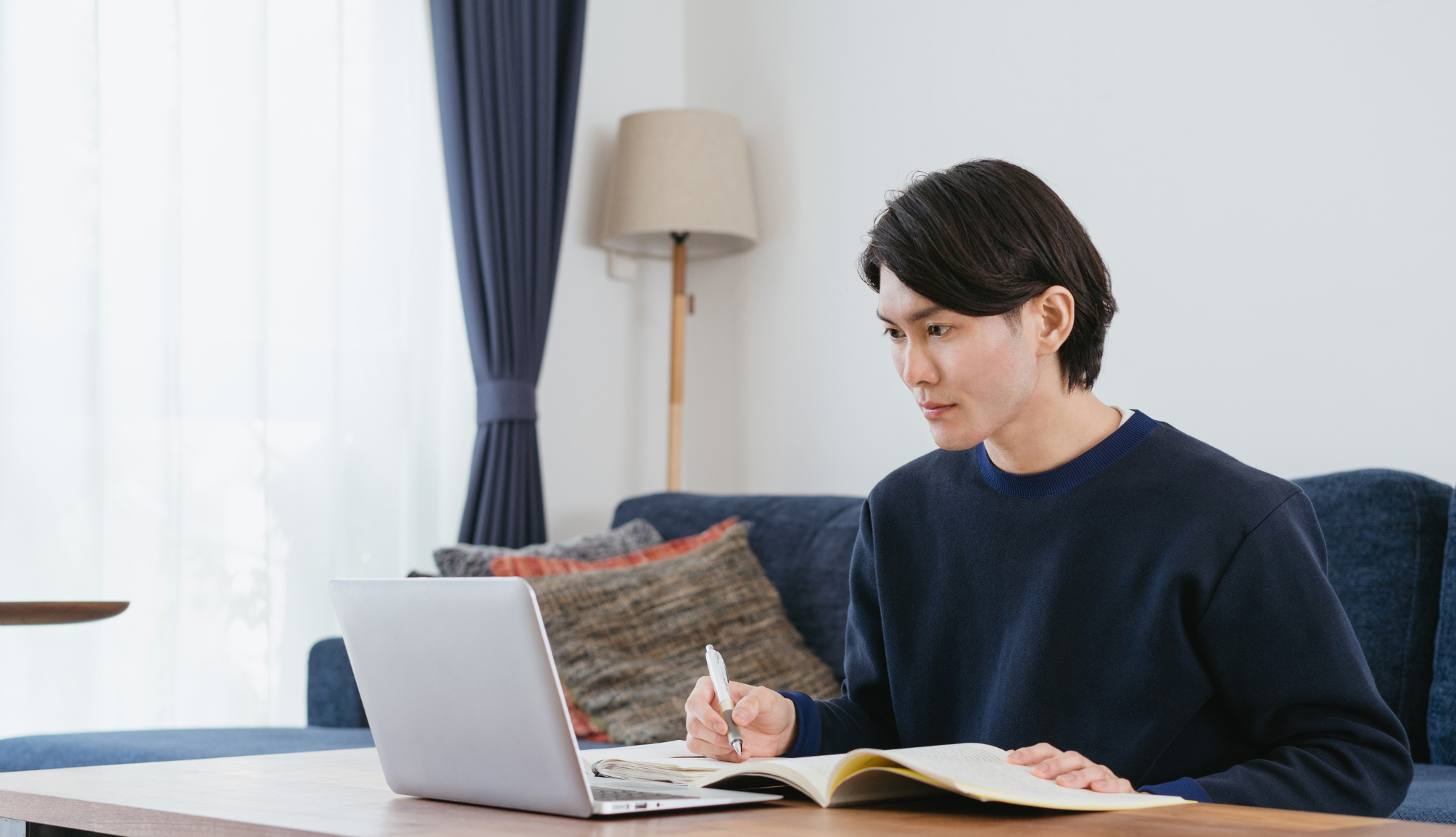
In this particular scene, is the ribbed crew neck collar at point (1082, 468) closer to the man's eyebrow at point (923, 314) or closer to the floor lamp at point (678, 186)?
the man's eyebrow at point (923, 314)

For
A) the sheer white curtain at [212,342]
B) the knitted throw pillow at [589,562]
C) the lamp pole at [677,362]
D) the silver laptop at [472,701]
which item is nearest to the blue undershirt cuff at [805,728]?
the silver laptop at [472,701]

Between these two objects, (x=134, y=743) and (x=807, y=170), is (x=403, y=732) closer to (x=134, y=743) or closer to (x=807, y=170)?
(x=134, y=743)

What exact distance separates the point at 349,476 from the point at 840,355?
3.55ft

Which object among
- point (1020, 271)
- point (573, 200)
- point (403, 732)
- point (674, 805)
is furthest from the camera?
point (573, 200)

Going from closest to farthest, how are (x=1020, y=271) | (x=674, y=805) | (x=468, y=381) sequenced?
(x=674, y=805), (x=1020, y=271), (x=468, y=381)

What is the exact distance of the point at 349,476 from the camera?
277 cm

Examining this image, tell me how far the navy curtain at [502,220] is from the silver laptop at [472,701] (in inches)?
78.6

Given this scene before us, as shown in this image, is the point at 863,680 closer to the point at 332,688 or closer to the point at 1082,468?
the point at 1082,468

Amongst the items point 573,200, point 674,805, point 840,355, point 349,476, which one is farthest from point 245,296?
point 674,805

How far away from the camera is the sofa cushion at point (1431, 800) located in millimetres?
1488

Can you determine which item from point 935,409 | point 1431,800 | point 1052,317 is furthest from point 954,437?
point 1431,800

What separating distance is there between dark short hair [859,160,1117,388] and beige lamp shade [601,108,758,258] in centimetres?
186

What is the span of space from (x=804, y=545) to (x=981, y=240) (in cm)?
150

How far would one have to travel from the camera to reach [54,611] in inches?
51.8
